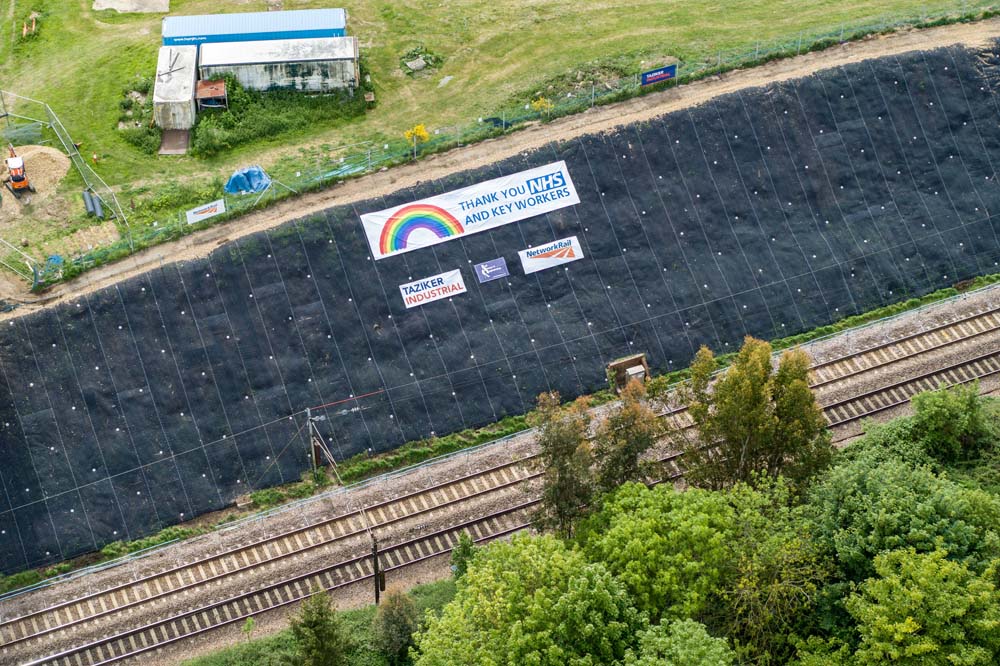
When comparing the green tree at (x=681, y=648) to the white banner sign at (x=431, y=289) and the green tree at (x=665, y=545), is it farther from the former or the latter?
the white banner sign at (x=431, y=289)

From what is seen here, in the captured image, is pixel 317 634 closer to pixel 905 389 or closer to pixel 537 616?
pixel 537 616

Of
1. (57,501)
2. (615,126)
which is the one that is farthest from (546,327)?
(57,501)

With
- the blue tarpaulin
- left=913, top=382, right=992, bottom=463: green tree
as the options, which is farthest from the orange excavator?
left=913, top=382, right=992, bottom=463: green tree

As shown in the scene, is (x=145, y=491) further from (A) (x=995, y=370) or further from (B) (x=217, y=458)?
(A) (x=995, y=370)

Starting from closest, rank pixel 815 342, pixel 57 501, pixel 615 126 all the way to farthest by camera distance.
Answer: pixel 57 501, pixel 815 342, pixel 615 126

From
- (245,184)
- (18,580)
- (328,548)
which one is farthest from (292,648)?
(245,184)

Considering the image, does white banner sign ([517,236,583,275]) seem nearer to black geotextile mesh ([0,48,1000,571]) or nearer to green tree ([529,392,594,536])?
black geotextile mesh ([0,48,1000,571])
